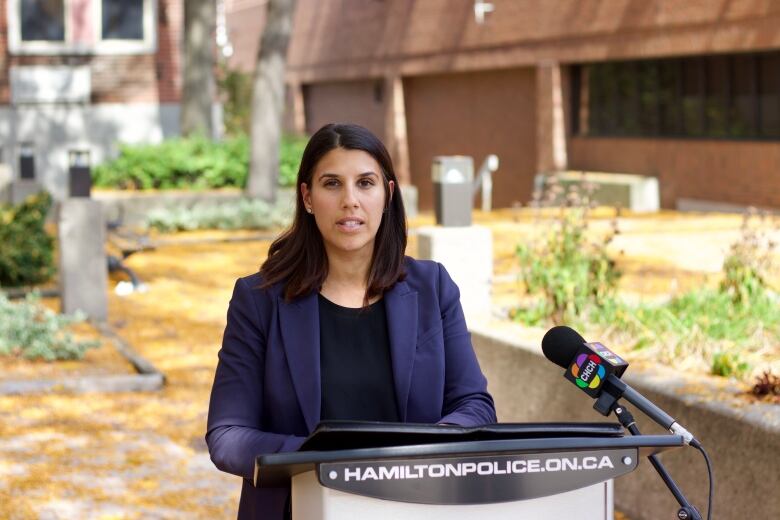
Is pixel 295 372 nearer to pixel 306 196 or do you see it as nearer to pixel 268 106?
pixel 306 196

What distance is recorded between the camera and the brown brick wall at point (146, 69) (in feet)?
98.2

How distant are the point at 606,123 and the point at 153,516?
69.4 feet

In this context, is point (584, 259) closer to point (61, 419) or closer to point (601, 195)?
point (61, 419)

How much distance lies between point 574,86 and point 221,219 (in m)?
9.94

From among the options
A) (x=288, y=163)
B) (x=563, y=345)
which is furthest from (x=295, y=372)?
(x=288, y=163)

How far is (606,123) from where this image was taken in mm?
27328

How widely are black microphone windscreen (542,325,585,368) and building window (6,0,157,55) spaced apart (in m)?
27.5

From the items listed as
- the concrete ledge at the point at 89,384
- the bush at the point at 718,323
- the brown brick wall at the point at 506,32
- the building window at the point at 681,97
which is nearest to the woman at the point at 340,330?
the bush at the point at 718,323

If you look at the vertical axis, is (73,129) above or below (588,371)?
above

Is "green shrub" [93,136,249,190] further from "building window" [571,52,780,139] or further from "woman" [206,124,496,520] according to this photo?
"woman" [206,124,496,520]

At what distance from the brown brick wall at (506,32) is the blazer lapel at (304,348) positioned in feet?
62.5

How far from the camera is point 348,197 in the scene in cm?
336

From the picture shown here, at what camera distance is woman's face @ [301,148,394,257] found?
133 inches

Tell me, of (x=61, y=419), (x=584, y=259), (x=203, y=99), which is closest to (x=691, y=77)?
(x=203, y=99)
